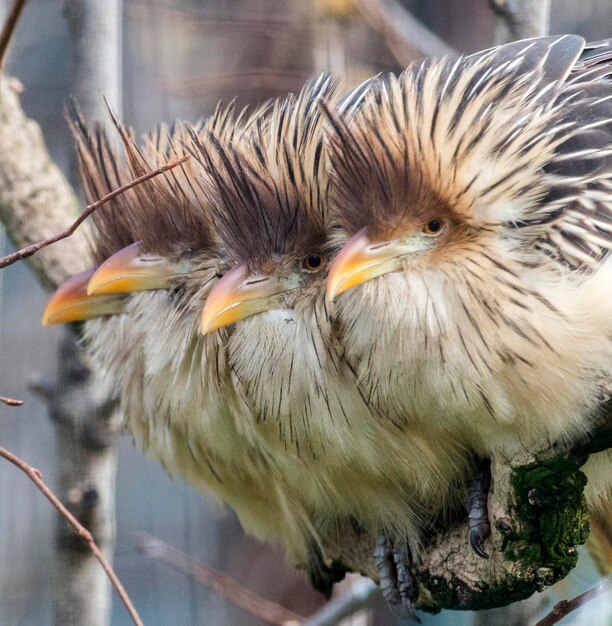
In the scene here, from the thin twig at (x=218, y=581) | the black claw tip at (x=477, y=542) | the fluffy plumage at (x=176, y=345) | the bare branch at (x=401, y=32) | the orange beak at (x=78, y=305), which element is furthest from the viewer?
the bare branch at (x=401, y=32)

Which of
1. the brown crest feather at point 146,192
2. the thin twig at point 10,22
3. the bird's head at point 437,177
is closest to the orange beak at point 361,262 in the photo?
the bird's head at point 437,177

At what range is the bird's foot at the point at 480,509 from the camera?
2.25 meters

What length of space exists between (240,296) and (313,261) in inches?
7.5

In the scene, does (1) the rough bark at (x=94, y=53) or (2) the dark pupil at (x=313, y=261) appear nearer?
(2) the dark pupil at (x=313, y=261)

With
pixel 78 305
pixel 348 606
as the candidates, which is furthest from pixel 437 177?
pixel 348 606

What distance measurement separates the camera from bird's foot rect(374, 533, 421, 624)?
2.54 meters

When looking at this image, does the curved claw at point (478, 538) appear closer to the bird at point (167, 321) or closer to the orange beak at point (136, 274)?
the bird at point (167, 321)

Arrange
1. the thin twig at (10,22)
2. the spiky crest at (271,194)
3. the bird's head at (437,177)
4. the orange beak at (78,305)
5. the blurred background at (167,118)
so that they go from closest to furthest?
the thin twig at (10,22) → the bird's head at (437,177) → the spiky crest at (271,194) → the orange beak at (78,305) → the blurred background at (167,118)

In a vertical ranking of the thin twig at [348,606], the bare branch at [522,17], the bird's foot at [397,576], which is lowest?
the thin twig at [348,606]

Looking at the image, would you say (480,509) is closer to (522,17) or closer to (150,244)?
(150,244)

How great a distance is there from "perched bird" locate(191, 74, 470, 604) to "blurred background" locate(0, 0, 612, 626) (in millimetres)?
1717

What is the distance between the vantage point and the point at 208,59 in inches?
200

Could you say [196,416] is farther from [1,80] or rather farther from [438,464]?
[1,80]

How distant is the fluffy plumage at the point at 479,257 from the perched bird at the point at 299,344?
8cm
